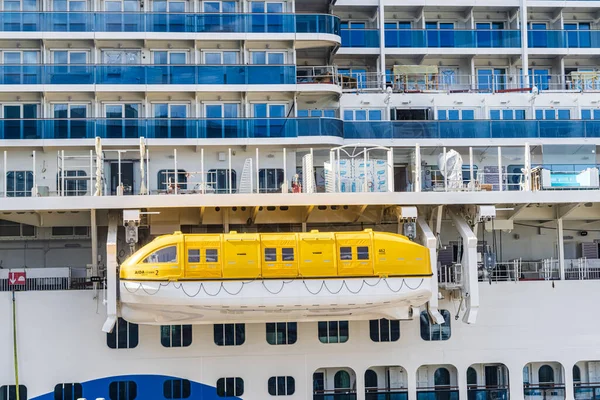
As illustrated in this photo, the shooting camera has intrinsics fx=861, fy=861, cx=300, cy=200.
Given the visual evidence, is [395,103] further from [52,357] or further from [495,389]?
[52,357]

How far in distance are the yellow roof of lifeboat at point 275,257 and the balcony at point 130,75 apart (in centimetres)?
627

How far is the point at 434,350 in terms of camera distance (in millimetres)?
21484

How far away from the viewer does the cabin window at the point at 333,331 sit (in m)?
21.2

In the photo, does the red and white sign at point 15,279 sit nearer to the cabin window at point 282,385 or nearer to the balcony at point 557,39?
the cabin window at point 282,385

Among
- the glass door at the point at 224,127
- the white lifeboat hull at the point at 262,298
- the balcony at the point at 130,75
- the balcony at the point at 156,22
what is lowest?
the white lifeboat hull at the point at 262,298

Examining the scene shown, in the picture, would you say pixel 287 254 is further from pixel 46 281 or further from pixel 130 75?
pixel 130 75

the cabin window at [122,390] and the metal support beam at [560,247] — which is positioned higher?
the metal support beam at [560,247]

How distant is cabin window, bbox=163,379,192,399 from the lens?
20.7 metres

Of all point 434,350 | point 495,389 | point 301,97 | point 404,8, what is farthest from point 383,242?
point 404,8

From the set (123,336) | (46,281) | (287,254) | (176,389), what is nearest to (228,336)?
(176,389)

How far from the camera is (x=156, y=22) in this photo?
24.4 meters

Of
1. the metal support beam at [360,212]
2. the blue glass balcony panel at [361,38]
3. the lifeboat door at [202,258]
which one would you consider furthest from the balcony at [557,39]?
the lifeboat door at [202,258]

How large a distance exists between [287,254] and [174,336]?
374cm

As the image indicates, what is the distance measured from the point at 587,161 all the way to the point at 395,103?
234 inches
